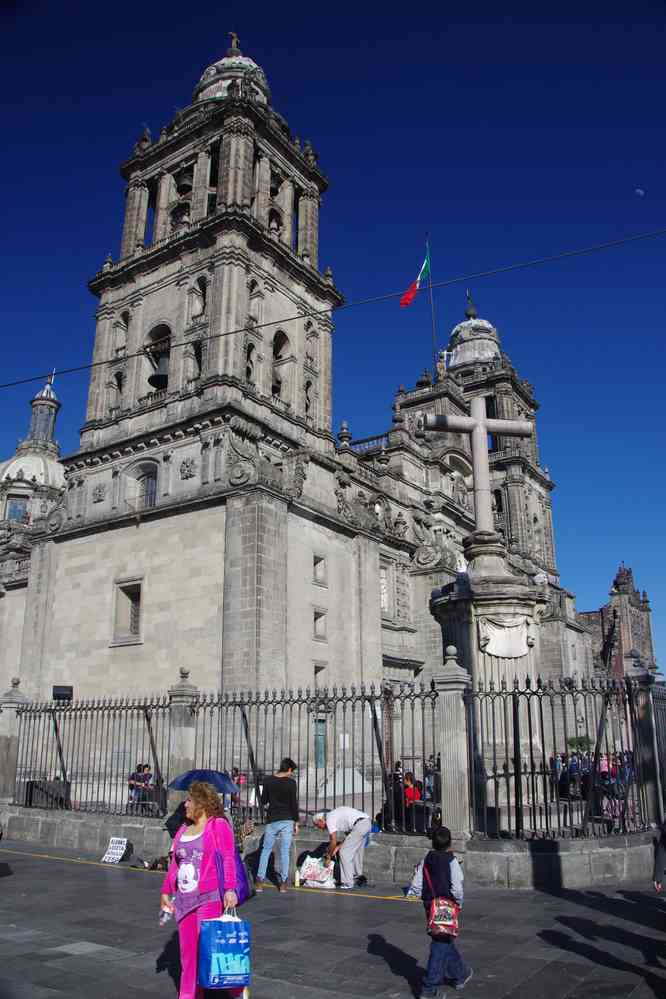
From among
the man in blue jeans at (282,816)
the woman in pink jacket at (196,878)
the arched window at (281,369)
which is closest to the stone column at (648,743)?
the man in blue jeans at (282,816)

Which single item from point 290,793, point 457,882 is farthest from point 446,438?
point 457,882

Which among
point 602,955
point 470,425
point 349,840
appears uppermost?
point 470,425

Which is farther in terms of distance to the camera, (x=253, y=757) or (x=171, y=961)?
(x=253, y=757)

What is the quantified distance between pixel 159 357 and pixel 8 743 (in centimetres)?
1895

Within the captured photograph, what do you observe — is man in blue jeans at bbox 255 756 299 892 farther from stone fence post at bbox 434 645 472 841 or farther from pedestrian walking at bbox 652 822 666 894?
pedestrian walking at bbox 652 822 666 894

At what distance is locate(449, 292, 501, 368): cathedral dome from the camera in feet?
224

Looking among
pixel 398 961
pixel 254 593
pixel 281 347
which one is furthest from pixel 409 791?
pixel 281 347

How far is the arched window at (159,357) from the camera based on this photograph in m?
32.2

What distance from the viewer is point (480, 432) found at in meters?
15.2

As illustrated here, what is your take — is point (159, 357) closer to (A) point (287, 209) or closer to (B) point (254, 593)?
(A) point (287, 209)

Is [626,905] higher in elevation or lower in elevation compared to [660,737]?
lower

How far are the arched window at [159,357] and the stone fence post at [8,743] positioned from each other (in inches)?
661

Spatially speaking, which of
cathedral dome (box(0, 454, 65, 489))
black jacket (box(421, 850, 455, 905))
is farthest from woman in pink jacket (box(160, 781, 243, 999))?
cathedral dome (box(0, 454, 65, 489))

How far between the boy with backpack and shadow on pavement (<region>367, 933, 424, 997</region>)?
311 millimetres
